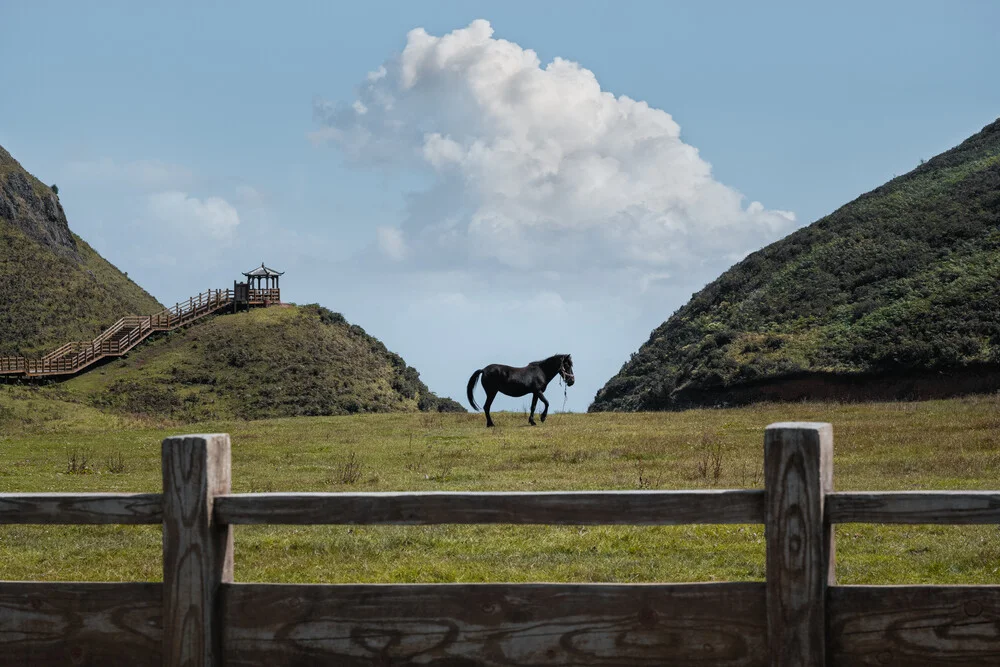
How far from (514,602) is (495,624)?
0.15m

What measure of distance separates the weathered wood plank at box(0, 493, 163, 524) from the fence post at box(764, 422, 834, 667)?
320 cm

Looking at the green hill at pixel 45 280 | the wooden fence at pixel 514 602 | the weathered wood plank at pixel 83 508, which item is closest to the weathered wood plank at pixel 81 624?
the wooden fence at pixel 514 602

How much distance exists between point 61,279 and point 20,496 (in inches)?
3773

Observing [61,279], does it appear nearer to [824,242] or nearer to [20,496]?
[824,242]

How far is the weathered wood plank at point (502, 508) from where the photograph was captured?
564 cm

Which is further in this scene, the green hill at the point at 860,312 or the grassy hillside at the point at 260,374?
the grassy hillside at the point at 260,374

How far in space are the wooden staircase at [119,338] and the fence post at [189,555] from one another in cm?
7054

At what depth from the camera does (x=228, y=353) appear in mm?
81750

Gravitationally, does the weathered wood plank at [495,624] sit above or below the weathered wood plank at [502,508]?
below

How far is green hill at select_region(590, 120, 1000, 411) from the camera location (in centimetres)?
4569

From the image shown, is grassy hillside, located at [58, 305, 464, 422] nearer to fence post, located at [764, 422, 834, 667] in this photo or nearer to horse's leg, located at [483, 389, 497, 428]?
horse's leg, located at [483, 389, 497, 428]

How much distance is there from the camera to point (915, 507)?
5.52m

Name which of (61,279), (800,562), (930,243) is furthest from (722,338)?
(61,279)

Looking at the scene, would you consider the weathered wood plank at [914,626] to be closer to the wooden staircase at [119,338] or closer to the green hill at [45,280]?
the wooden staircase at [119,338]
